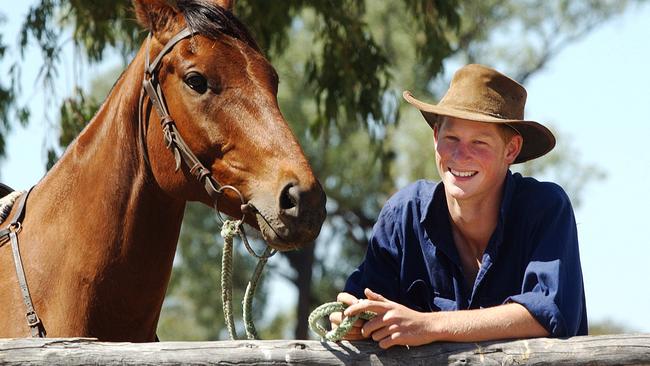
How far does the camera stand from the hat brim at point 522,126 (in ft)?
12.3

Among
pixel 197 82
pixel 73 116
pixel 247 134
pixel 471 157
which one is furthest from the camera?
pixel 73 116

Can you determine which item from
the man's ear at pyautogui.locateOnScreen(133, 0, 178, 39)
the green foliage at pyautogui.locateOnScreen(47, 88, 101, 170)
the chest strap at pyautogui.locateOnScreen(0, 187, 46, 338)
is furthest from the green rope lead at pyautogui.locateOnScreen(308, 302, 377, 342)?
the green foliage at pyautogui.locateOnScreen(47, 88, 101, 170)

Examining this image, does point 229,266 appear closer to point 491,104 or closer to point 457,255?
point 457,255

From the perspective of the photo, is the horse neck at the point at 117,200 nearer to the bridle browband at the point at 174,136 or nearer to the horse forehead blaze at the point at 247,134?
the bridle browband at the point at 174,136

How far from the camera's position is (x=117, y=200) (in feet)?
14.1

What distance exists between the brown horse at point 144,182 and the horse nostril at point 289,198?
154mm

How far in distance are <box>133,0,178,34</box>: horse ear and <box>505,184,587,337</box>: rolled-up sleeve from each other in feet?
5.58

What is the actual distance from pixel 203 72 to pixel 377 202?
48.9 feet

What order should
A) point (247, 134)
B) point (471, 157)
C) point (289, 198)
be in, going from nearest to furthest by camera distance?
1. point (471, 157)
2. point (289, 198)
3. point (247, 134)

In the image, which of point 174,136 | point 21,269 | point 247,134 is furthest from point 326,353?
point 21,269

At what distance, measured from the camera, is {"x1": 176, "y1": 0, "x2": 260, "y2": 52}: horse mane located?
4.27m

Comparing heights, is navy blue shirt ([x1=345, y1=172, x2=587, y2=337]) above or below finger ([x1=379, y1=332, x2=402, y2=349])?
above

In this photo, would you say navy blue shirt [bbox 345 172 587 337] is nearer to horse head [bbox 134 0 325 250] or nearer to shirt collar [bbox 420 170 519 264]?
shirt collar [bbox 420 170 519 264]

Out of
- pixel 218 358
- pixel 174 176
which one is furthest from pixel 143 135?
pixel 218 358
